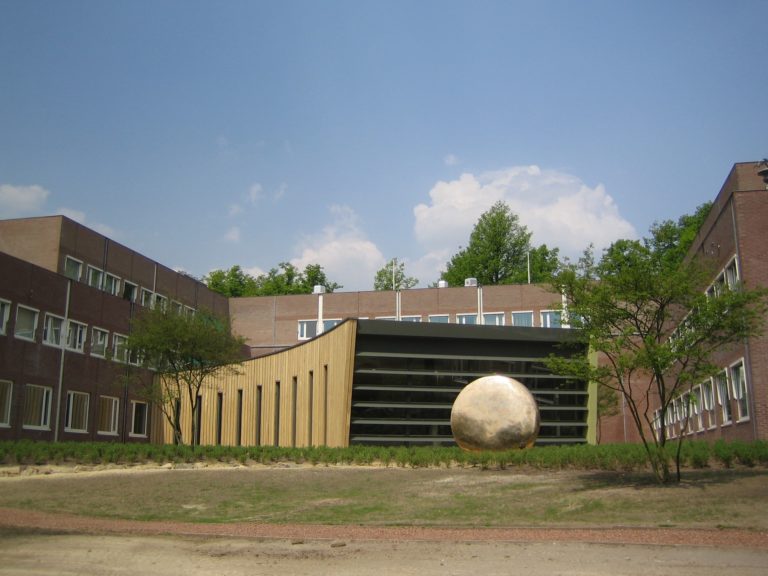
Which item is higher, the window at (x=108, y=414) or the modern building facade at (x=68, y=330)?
the modern building facade at (x=68, y=330)

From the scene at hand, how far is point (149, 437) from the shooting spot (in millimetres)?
44188

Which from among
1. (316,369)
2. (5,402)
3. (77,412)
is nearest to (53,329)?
(77,412)

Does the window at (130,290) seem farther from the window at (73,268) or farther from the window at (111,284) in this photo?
the window at (73,268)

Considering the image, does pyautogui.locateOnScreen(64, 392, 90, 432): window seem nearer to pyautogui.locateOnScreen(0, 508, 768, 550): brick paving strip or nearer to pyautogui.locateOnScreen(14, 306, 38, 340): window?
pyautogui.locateOnScreen(14, 306, 38, 340): window

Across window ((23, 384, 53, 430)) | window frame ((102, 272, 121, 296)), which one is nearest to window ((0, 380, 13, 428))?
window ((23, 384, 53, 430))

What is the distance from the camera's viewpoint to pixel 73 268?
1697 inches

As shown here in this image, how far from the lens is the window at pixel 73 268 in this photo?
139 ft

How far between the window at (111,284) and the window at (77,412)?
8.16 meters

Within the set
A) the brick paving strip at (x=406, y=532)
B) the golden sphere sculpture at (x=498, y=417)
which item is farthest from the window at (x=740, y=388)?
the brick paving strip at (x=406, y=532)

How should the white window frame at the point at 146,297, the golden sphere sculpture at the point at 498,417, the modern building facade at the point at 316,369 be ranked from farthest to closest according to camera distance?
the white window frame at the point at 146,297, the modern building facade at the point at 316,369, the golden sphere sculpture at the point at 498,417

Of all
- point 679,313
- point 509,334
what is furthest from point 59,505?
point 509,334

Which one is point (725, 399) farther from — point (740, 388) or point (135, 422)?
point (135, 422)

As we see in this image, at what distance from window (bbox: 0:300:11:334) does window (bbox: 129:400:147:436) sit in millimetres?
10022

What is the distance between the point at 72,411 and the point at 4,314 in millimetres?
6226
